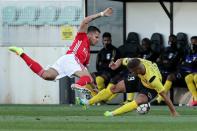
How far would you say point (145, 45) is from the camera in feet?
81.8

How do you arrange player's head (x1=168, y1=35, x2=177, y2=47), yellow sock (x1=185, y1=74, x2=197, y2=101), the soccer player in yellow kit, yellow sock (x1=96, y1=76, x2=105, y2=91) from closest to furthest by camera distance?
the soccer player in yellow kit → yellow sock (x1=185, y1=74, x2=197, y2=101) → player's head (x1=168, y1=35, x2=177, y2=47) → yellow sock (x1=96, y1=76, x2=105, y2=91)

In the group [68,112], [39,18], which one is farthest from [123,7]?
[68,112]

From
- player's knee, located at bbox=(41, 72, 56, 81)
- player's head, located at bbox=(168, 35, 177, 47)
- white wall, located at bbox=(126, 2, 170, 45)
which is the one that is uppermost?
white wall, located at bbox=(126, 2, 170, 45)

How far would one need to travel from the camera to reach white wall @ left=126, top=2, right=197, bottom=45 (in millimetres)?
25375

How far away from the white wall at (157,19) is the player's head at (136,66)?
28.2ft

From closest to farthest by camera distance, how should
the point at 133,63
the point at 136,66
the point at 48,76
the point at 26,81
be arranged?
the point at 133,63 < the point at 136,66 < the point at 48,76 < the point at 26,81

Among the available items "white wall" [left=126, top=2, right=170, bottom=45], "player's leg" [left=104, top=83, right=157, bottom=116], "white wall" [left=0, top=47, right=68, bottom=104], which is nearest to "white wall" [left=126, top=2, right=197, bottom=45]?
"white wall" [left=126, top=2, right=170, bottom=45]

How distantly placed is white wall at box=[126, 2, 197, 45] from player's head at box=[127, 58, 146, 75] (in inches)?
338

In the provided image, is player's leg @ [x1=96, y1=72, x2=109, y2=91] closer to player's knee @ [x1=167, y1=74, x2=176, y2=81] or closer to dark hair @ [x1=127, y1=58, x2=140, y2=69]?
player's knee @ [x1=167, y1=74, x2=176, y2=81]

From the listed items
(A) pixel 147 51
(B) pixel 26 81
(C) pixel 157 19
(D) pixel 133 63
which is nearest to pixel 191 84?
(A) pixel 147 51

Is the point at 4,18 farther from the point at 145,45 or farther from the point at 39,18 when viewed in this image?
the point at 145,45

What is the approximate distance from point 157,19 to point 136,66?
936 centimetres

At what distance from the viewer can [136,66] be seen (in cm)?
1666

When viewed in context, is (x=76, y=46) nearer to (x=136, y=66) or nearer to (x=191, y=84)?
(x=136, y=66)
